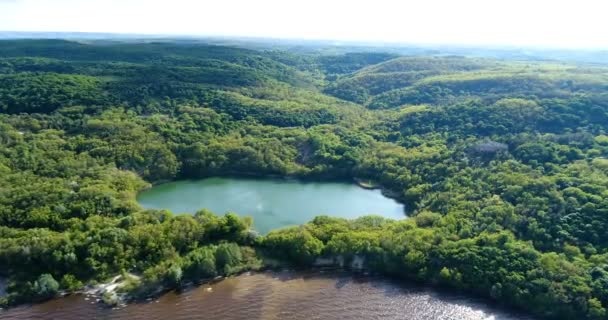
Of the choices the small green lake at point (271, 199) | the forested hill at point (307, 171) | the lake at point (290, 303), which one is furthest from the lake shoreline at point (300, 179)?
the lake at point (290, 303)

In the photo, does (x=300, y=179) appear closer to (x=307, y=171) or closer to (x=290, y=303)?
(x=307, y=171)

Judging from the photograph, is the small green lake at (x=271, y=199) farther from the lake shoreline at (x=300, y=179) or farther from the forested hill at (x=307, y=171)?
the forested hill at (x=307, y=171)

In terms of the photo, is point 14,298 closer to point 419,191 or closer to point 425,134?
point 419,191

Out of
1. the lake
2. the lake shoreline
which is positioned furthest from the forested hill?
the lake

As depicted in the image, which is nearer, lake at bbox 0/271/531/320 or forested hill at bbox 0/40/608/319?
lake at bbox 0/271/531/320

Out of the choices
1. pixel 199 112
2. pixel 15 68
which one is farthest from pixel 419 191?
pixel 15 68

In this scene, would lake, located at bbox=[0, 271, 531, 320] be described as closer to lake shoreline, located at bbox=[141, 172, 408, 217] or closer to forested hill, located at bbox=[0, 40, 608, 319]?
forested hill, located at bbox=[0, 40, 608, 319]
